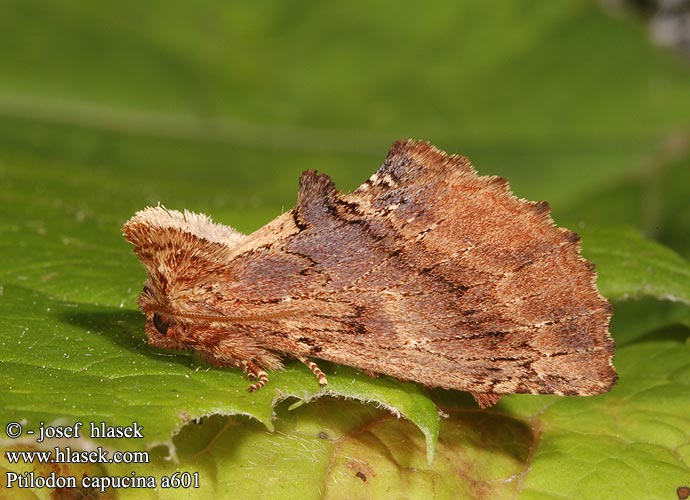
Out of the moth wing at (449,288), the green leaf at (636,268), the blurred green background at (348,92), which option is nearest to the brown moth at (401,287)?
the moth wing at (449,288)

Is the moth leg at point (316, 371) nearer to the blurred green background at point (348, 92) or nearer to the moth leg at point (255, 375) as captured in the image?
the moth leg at point (255, 375)

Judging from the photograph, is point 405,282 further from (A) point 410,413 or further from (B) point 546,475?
(B) point 546,475

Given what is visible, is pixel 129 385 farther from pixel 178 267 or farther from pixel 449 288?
pixel 449 288

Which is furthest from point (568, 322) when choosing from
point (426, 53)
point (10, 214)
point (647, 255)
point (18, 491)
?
point (426, 53)

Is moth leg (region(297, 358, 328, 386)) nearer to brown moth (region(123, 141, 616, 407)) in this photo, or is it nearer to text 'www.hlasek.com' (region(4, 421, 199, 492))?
brown moth (region(123, 141, 616, 407))

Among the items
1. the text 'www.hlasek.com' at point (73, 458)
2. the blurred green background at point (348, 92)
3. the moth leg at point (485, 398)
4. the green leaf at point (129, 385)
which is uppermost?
the blurred green background at point (348, 92)

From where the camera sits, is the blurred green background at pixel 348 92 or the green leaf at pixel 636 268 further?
Result: the blurred green background at pixel 348 92
